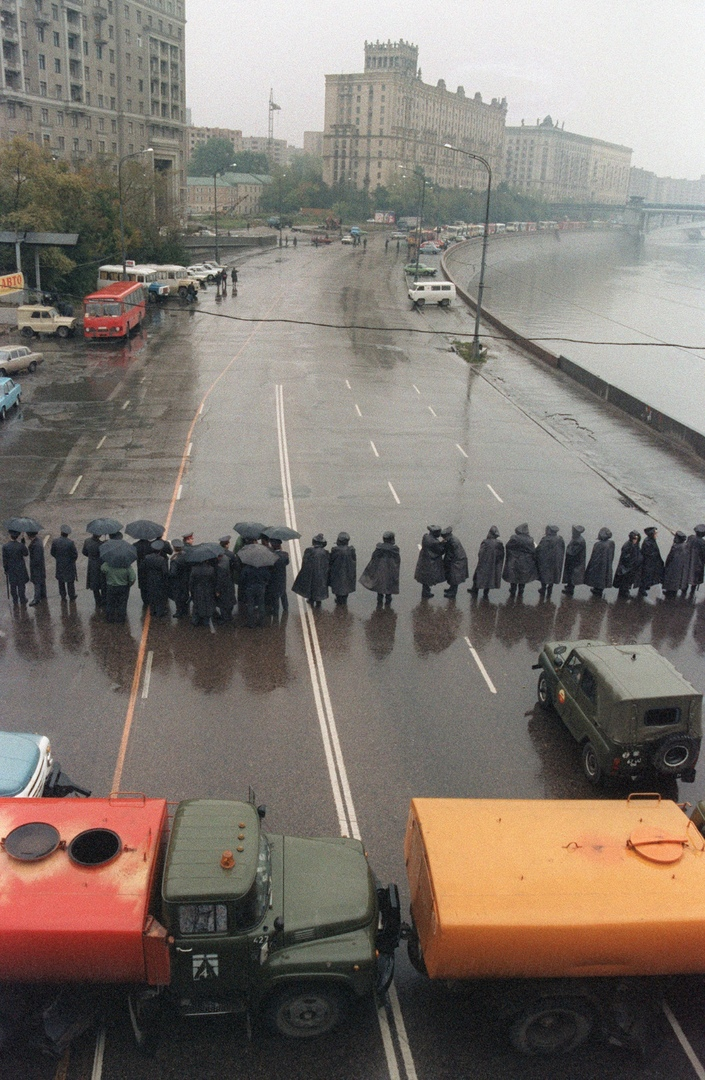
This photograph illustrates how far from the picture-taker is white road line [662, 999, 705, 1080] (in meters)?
6.49

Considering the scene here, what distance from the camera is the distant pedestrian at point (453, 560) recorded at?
14.3 m

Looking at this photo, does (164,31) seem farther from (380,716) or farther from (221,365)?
(380,716)

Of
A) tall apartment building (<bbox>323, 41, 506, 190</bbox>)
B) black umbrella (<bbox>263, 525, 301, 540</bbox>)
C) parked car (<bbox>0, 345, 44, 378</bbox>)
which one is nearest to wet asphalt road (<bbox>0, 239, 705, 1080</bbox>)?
parked car (<bbox>0, 345, 44, 378</bbox>)

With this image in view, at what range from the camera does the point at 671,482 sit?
2211 centimetres

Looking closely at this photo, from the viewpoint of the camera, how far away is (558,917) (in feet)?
20.4

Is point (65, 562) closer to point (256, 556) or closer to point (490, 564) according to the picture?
point (256, 556)

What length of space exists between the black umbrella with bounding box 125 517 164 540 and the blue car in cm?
1342

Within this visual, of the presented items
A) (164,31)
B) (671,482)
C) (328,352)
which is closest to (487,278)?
(164,31)

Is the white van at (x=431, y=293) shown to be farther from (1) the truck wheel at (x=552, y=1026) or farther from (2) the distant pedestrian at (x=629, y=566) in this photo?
(1) the truck wheel at (x=552, y=1026)

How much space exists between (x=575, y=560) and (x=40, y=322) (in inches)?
1198

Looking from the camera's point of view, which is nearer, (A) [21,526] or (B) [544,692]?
(B) [544,692]

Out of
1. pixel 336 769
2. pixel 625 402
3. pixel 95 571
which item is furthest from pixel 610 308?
pixel 336 769

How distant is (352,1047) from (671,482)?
18.4m

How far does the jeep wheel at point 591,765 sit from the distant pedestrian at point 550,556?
4.90 meters
